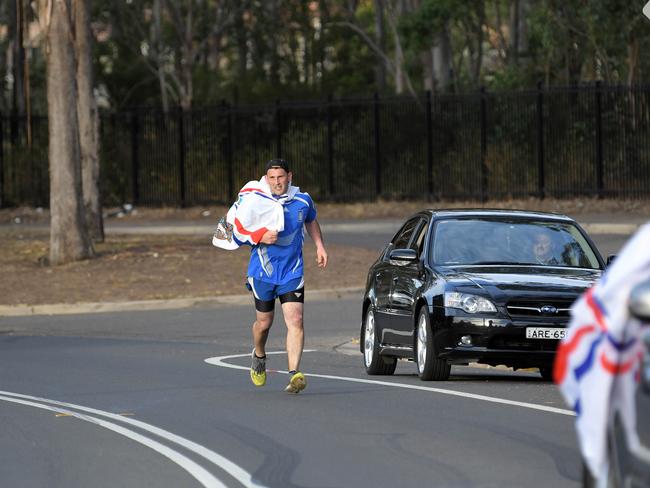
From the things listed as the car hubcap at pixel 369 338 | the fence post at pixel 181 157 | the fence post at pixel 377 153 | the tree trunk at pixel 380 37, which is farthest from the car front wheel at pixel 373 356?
the tree trunk at pixel 380 37

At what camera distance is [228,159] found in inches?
1734

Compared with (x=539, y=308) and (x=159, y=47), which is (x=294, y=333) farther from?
(x=159, y=47)

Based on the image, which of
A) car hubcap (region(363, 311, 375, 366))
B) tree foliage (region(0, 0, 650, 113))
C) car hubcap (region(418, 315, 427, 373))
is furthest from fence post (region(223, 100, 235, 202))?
car hubcap (region(418, 315, 427, 373))

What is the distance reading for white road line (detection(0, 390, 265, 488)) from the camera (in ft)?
29.4

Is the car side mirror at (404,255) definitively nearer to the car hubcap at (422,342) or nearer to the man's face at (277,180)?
the car hubcap at (422,342)

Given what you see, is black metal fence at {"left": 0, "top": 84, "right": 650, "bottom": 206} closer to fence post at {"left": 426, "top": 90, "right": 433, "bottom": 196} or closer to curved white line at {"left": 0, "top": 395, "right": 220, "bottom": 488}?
fence post at {"left": 426, "top": 90, "right": 433, "bottom": 196}

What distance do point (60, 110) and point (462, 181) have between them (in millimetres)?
15619

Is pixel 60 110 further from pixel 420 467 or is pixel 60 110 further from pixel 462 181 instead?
pixel 420 467

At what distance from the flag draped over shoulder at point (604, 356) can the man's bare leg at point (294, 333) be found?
7.25 m

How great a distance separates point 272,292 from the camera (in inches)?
518

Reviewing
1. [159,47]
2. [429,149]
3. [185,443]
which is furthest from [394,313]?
[159,47]

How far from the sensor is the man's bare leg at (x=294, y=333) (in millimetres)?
12977

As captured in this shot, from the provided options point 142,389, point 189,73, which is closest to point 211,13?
point 189,73

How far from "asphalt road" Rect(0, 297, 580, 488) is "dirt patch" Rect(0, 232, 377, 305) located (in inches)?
258
